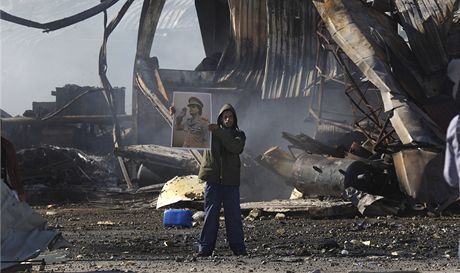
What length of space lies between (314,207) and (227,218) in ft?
14.1

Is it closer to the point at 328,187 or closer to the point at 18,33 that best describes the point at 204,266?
the point at 328,187

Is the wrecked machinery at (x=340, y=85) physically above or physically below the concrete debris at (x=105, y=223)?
above

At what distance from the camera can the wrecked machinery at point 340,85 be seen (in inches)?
535

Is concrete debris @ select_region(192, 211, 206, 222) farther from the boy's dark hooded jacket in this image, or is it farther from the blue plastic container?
the boy's dark hooded jacket

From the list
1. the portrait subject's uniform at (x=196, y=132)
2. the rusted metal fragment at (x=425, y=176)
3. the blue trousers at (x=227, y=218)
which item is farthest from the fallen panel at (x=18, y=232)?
the rusted metal fragment at (x=425, y=176)

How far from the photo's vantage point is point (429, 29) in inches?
572

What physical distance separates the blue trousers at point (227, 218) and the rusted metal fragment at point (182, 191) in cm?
612

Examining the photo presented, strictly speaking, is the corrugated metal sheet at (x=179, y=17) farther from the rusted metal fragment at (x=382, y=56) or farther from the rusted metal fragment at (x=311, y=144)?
the rusted metal fragment at (x=382, y=56)

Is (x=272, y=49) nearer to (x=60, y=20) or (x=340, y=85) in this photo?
(x=340, y=85)

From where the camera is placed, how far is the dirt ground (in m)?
8.30

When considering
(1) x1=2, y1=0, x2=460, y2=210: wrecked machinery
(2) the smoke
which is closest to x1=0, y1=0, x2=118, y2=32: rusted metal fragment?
(1) x1=2, y1=0, x2=460, y2=210: wrecked machinery

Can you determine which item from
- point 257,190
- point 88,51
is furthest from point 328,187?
point 88,51

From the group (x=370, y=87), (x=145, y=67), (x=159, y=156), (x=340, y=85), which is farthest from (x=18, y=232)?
(x=145, y=67)

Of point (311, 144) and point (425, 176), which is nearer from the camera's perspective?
point (425, 176)
